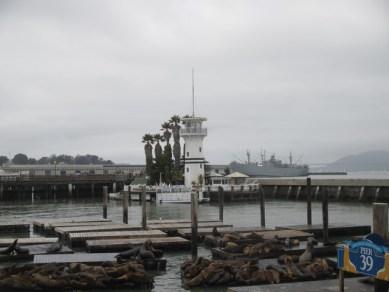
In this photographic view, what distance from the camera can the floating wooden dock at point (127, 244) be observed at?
Result: 20391 mm

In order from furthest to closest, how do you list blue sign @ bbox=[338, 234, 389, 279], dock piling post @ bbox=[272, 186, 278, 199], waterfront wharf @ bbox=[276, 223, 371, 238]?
dock piling post @ bbox=[272, 186, 278, 199], waterfront wharf @ bbox=[276, 223, 371, 238], blue sign @ bbox=[338, 234, 389, 279]

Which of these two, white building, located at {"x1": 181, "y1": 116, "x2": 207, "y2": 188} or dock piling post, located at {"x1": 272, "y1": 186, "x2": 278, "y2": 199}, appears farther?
dock piling post, located at {"x1": 272, "y1": 186, "x2": 278, "y2": 199}

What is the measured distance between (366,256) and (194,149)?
51747mm

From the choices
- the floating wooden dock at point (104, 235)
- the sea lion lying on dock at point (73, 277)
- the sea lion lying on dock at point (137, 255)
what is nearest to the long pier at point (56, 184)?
the floating wooden dock at point (104, 235)

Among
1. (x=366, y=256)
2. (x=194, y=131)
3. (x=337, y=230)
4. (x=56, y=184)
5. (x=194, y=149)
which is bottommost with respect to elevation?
(x=337, y=230)

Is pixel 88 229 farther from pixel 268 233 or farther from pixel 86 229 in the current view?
pixel 268 233

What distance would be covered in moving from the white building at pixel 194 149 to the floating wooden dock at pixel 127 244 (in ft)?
126

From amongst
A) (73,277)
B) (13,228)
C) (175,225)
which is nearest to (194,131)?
(13,228)

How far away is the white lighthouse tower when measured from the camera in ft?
199

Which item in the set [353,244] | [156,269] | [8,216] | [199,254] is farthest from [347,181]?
[353,244]

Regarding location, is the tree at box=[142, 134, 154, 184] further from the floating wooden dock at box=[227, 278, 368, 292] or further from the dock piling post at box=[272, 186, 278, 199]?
the floating wooden dock at box=[227, 278, 368, 292]

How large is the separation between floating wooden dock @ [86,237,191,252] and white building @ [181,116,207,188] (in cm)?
3836

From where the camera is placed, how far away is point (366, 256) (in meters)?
9.16

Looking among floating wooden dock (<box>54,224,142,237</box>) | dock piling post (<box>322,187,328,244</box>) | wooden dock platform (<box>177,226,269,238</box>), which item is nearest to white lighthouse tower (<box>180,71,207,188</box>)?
floating wooden dock (<box>54,224,142,237</box>)
